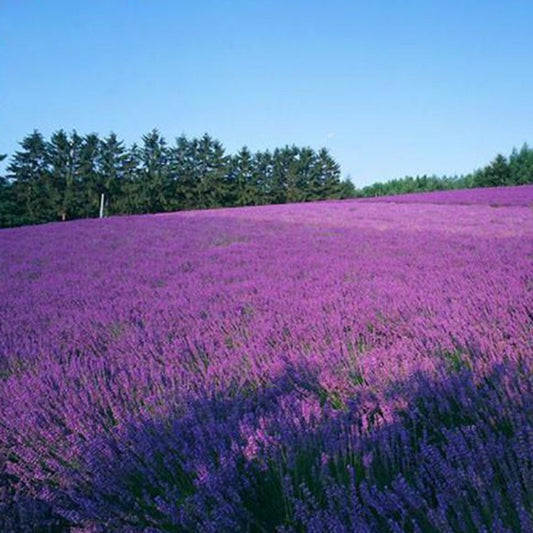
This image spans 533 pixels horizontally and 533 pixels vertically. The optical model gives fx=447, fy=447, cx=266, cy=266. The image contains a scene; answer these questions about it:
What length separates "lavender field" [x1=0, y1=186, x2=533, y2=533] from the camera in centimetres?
130

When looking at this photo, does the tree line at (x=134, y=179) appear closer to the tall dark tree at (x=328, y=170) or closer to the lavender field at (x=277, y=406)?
the tall dark tree at (x=328, y=170)

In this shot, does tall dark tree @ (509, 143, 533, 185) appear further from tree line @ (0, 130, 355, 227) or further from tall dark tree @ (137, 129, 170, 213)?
tall dark tree @ (137, 129, 170, 213)

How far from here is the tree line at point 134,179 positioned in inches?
1741

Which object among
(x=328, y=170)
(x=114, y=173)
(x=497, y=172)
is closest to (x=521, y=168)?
(x=497, y=172)

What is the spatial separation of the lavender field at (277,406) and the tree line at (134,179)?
141 ft

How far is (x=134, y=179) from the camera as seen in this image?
47.9 m

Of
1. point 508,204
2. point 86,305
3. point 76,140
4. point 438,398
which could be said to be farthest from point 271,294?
point 76,140

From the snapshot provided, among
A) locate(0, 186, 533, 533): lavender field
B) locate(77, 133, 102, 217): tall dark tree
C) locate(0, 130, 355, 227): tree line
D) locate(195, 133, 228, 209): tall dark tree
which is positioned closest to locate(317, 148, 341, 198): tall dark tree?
locate(0, 130, 355, 227): tree line

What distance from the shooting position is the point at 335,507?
1.27 m

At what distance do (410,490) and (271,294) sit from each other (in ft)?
10.3

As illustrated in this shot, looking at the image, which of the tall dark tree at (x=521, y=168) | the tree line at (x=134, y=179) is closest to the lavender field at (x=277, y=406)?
the tree line at (x=134, y=179)

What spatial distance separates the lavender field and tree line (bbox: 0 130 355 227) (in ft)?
141

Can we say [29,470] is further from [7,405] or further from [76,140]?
[76,140]

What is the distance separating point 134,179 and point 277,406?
161 feet
